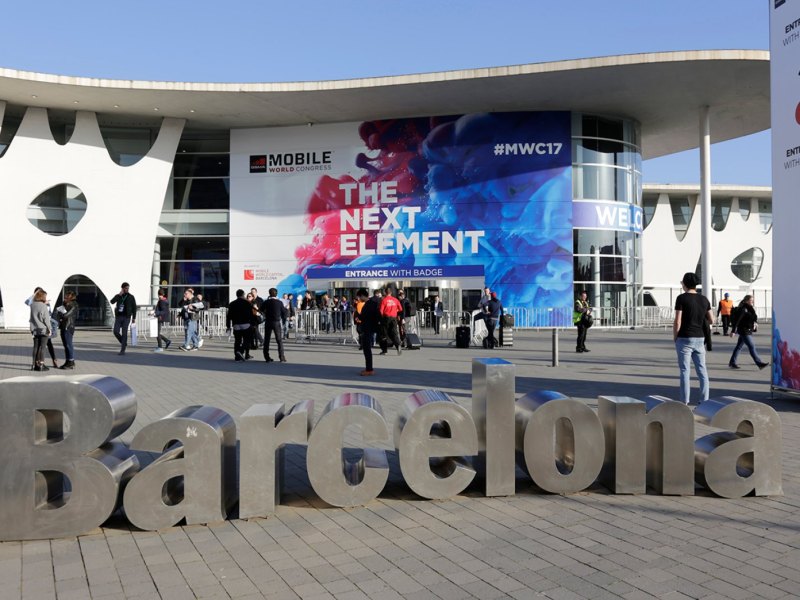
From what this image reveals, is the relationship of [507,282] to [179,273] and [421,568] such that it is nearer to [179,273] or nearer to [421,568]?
[179,273]

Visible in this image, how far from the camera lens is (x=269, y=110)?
3447cm

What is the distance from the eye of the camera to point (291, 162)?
36.8 metres

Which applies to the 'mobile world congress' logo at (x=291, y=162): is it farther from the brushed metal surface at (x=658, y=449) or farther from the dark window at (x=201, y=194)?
the brushed metal surface at (x=658, y=449)

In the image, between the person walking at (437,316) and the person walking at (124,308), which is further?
the person walking at (437,316)

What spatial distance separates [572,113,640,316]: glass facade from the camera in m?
34.8

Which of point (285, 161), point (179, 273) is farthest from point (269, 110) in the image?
point (179, 273)

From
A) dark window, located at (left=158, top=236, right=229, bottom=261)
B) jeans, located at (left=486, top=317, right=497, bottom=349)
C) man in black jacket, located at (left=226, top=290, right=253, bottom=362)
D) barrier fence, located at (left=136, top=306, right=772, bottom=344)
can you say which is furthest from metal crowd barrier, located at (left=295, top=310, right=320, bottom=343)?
dark window, located at (left=158, top=236, right=229, bottom=261)

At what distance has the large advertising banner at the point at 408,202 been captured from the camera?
34.3 metres

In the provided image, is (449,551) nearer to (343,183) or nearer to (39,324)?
(39,324)

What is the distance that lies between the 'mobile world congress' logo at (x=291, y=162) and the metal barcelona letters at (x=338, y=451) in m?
31.6

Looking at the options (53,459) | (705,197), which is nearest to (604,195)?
(705,197)

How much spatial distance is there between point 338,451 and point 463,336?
636 inches

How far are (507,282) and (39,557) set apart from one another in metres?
30.9

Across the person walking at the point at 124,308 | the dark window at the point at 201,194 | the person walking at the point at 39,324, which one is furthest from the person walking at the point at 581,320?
the dark window at the point at 201,194
